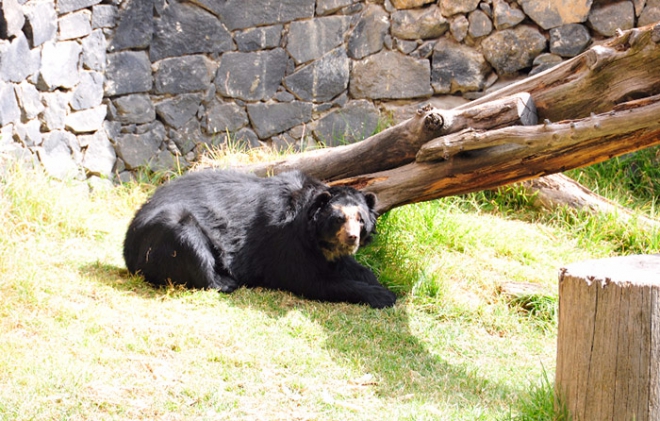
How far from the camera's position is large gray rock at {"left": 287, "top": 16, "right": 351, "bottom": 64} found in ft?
28.0

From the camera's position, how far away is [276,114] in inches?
342

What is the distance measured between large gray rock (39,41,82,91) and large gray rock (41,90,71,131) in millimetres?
85

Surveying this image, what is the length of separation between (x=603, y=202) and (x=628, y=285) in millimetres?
4282

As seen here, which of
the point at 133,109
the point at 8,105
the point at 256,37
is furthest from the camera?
the point at 256,37

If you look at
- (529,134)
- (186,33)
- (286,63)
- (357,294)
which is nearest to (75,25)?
(186,33)

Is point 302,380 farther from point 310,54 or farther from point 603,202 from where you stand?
point 310,54

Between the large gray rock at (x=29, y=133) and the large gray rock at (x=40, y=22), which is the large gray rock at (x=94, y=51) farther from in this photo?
the large gray rock at (x=29, y=133)

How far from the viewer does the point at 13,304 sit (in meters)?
4.39

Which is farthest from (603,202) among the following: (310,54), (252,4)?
(252,4)

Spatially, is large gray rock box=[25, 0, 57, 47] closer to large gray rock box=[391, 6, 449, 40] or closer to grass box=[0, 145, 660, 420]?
grass box=[0, 145, 660, 420]

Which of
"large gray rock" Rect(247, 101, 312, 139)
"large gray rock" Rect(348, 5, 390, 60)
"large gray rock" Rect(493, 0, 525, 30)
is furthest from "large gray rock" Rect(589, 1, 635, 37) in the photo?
"large gray rock" Rect(247, 101, 312, 139)

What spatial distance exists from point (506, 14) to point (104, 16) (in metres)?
4.67

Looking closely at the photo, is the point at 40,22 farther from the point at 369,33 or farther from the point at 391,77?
the point at 391,77

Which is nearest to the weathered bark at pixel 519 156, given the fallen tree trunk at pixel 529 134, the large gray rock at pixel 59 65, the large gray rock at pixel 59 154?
the fallen tree trunk at pixel 529 134
